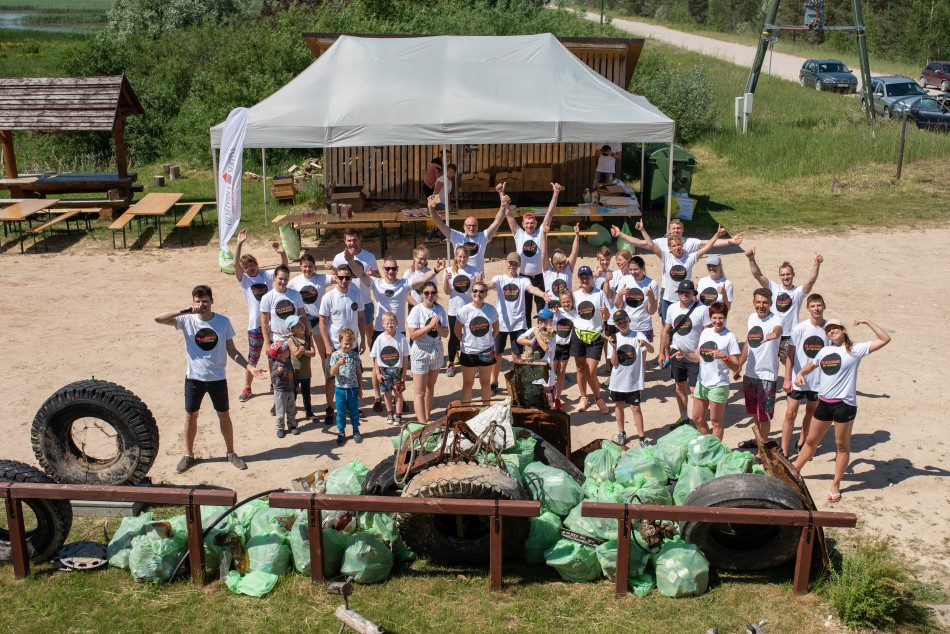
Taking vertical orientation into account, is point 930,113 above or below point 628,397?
above

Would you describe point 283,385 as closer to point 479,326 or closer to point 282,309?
point 282,309

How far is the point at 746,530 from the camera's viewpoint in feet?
21.8

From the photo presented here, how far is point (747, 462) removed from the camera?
707cm

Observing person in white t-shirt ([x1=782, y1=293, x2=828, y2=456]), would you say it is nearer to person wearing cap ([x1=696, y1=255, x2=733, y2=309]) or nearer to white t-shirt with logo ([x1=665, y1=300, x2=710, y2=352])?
white t-shirt with logo ([x1=665, y1=300, x2=710, y2=352])

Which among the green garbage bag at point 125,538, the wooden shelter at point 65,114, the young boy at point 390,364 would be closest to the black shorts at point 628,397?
the young boy at point 390,364

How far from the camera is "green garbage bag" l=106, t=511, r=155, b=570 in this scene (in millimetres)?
6695

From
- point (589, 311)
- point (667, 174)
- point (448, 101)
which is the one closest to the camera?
point (589, 311)

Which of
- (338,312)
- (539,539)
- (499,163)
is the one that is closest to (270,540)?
(539,539)

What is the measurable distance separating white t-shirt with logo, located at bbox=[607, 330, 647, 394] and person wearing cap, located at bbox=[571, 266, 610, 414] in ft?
2.11

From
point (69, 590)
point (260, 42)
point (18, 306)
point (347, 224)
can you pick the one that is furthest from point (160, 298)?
point (260, 42)

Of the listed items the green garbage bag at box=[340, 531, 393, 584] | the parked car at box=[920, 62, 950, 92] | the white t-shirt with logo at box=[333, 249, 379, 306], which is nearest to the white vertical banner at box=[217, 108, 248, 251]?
the white t-shirt with logo at box=[333, 249, 379, 306]

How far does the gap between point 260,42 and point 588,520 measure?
2410 centimetres

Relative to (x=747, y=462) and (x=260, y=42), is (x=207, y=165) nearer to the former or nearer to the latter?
(x=260, y=42)

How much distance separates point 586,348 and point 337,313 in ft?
8.26
